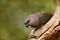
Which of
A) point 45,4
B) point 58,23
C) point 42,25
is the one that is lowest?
point 58,23

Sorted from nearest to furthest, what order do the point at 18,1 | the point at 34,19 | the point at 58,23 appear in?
the point at 58,23 → the point at 34,19 → the point at 18,1

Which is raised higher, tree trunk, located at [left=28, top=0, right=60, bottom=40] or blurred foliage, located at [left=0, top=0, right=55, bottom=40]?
blurred foliage, located at [left=0, top=0, right=55, bottom=40]

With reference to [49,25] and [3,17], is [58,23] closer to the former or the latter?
[49,25]

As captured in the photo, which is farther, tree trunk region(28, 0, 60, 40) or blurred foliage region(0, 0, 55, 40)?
blurred foliage region(0, 0, 55, 40)

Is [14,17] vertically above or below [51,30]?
above

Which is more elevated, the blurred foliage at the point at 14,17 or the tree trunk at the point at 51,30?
the blurred foliage at the point at 14,17

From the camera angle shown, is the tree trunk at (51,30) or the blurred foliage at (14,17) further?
the blurred foliage at (14,17)

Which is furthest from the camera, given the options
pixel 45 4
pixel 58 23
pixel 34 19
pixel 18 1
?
pixel 18 1

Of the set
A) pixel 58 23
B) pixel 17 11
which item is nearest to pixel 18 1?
pixel 17 11
